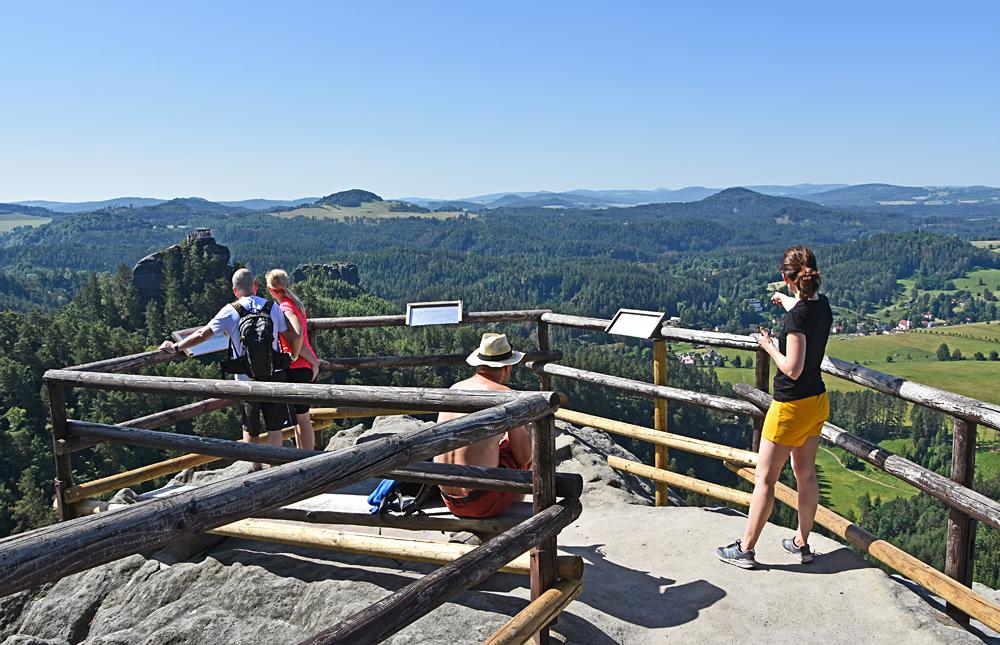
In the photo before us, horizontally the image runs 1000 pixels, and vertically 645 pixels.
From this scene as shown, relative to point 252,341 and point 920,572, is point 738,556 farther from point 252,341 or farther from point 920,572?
point 252,341

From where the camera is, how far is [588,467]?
25.4ft

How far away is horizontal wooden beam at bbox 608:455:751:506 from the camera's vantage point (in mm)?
6218

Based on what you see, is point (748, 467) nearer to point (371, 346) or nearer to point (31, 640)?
point (31, 640)

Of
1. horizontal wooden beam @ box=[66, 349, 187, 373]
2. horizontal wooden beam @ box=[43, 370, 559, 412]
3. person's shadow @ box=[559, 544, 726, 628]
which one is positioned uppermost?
horizontal wooden beam @ box=[43, 370, 559, 412]

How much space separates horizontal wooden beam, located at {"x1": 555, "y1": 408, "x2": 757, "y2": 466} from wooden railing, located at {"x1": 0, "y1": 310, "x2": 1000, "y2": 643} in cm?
2

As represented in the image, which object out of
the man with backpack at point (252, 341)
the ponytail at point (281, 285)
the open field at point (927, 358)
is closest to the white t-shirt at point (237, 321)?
the man with backpack at point (252, 341)

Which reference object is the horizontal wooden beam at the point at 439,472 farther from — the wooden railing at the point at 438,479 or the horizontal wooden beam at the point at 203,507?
the horizontal wooden beam at the point at 203,507

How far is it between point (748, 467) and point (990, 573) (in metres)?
64.3

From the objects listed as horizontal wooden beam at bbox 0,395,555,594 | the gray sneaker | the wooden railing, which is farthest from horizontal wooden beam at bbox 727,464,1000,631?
horizontal wooden beam at bbox 0,395,555,594

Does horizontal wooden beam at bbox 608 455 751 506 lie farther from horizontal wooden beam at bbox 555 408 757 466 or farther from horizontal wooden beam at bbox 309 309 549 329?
horizontal wooden beam at bbox 309 309 549 329

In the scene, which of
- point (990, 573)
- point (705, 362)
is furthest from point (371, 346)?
point (705, 362)

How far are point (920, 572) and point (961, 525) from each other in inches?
14.3

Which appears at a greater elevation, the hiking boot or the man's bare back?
the man's bare back

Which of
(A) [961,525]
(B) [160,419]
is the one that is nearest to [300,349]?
(B) [160,419]
